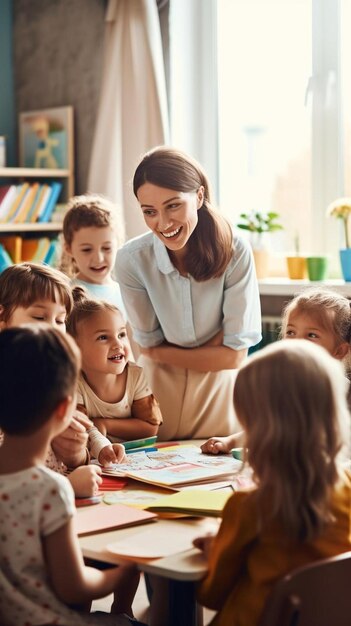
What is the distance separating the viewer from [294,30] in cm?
413

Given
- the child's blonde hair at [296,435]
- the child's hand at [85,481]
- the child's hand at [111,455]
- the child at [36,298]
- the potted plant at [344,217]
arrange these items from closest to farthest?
the child's blonde hair at [296,435]
the child's hand at [85,481]
the child's hand at [111,455]
the child at [36,298]
the potted plant at [344,217]

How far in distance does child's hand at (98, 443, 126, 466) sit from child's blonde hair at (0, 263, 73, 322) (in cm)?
39

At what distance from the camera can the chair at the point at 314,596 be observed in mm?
1339

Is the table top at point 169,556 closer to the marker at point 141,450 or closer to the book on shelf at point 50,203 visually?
the marker at point 141,450

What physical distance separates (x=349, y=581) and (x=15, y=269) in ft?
4.12

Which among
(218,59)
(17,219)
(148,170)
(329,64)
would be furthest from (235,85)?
(148,170)

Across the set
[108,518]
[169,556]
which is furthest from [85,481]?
[169,556]

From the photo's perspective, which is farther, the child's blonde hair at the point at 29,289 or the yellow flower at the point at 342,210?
the yellow flower at the point at 342,210

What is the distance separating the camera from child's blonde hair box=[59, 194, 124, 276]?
124 inches

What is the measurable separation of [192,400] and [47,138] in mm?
2522

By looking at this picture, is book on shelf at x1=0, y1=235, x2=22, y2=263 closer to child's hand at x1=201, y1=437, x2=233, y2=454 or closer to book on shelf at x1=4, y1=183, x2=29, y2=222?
book on shelf at x1=4, y1=183, x2=29, y2=222

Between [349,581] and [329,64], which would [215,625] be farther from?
[329,64]

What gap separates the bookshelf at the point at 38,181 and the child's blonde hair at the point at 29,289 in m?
2.19

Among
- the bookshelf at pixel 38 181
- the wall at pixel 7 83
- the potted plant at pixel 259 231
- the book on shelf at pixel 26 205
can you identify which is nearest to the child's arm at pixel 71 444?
the potted plant at pixel 259 231
